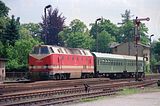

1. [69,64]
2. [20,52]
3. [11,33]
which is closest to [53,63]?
[69,64]

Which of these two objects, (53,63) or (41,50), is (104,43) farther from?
(53,63)

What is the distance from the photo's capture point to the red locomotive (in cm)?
3475

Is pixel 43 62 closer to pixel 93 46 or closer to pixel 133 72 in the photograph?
pixel 133 72

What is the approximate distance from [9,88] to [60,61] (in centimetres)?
1223

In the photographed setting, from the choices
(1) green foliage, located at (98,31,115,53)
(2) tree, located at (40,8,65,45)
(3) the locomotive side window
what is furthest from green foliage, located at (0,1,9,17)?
(1) green foliage, located at (98,31,115,53)

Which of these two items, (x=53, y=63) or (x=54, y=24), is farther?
(x=54, y=24)

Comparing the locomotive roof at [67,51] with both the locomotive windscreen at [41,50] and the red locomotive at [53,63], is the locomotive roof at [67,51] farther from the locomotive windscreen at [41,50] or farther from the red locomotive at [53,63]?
the locomotive windscreen at [41,50]

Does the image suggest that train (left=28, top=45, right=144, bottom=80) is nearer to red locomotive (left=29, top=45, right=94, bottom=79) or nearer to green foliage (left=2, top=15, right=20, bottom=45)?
red locomotive (left=29, top=45, right=94, bottom=79)

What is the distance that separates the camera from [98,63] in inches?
1795

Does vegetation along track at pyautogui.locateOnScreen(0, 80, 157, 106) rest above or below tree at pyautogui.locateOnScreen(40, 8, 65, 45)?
below

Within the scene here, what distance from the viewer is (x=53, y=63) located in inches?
1375

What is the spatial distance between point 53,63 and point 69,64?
11.1ft

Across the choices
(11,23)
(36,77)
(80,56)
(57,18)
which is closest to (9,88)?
(36,77)

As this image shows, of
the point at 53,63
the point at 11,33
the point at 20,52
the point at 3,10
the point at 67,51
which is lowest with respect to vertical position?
the point at 53,63
